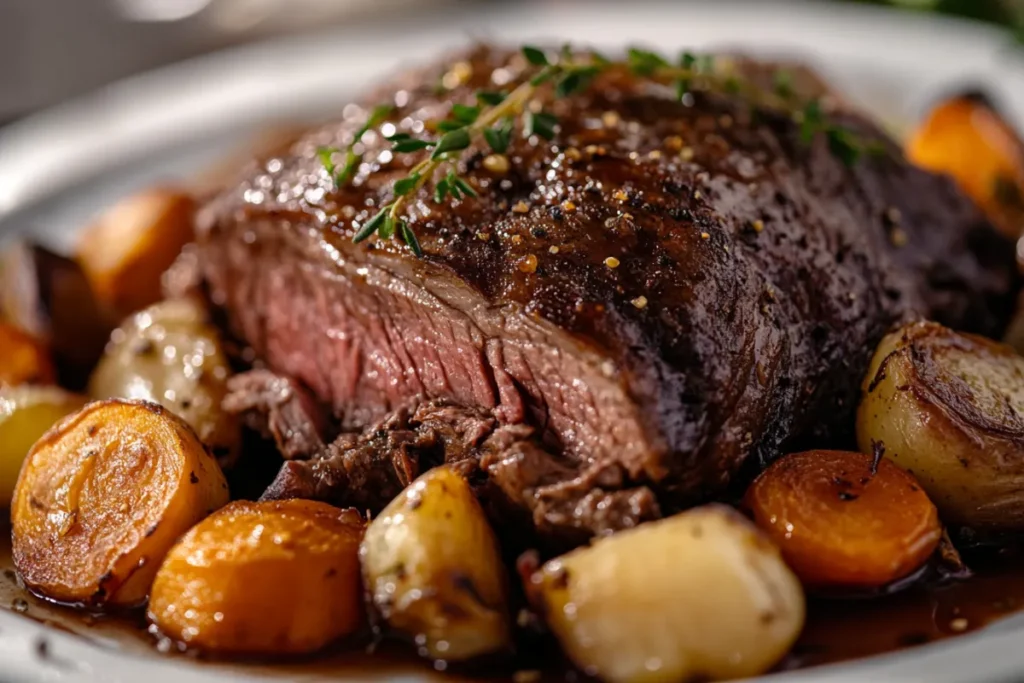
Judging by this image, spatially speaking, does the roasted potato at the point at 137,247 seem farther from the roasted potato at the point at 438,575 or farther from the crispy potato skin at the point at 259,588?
the roasted potato at the point at 438,575

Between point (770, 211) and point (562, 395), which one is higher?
point (770, 211)

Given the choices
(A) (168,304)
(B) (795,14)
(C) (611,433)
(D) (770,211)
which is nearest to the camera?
(C) (611,433)

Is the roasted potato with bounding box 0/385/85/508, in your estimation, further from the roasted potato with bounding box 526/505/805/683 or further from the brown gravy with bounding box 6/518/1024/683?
the roasted potato with bounding box 526/505/805/683

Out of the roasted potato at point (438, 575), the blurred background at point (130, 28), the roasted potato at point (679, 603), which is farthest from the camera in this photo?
the blurred background at point (130, 28)

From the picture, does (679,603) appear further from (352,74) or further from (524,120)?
(352,74)

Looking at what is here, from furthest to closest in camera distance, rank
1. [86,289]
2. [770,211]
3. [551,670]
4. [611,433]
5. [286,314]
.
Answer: [86,289] → [286,314] → [770,211] → [611,433] → [551,670]

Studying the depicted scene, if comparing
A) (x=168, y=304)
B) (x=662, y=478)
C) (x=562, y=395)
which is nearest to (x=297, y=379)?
(x=168, y=304)

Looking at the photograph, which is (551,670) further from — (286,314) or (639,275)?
(286,314)

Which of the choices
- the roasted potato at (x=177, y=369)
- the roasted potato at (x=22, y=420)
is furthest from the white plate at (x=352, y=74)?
the roasted potato at (x=22, y=420)
